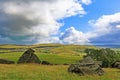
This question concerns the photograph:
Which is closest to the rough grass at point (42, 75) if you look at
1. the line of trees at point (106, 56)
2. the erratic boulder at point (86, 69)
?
the erratic boulder at point (86, 69)

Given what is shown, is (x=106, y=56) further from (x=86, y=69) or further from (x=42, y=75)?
(x=42, y=75)

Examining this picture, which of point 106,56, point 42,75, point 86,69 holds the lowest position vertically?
point 42,75

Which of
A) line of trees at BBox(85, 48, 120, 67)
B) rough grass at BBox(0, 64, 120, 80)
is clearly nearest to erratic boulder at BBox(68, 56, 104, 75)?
rough grass at BBox(0, 64, 120, 80)

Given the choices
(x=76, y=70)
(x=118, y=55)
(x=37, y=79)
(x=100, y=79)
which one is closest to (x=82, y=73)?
(x=76, y=70)

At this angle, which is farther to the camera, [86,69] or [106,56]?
[106,56]

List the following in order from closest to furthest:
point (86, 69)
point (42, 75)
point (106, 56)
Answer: point (42, 75) < point (86, 69) < point (106, 56)

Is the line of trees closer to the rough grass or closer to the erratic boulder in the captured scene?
the erratic boulder

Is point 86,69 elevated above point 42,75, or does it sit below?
above

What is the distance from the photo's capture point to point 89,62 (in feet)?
131

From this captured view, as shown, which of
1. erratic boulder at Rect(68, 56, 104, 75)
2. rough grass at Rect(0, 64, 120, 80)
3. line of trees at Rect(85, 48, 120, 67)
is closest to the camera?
rough grass at Rect(0, 64, 120, 80)

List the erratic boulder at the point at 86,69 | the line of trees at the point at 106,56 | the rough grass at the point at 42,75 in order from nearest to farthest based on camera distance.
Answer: the rough grass at the point at 42,75 → the erratic boulder at the point at 86,69 → the line of trees at the point at 106,56

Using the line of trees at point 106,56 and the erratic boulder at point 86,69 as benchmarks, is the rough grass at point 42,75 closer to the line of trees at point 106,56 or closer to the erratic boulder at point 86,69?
the erratic boulder at point 86,69

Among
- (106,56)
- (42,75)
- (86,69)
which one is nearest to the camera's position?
(42,75)

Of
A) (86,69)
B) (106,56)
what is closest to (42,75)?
(86,69)
